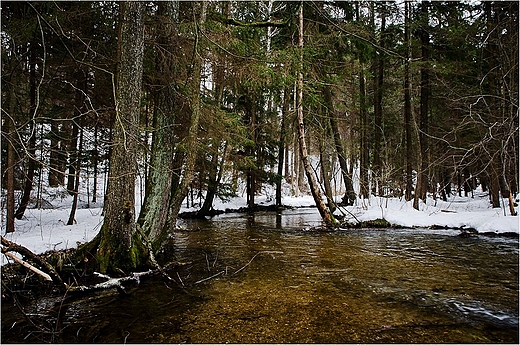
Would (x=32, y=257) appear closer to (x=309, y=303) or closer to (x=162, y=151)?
(x=162, y=151)

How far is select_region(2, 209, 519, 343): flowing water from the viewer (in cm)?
298

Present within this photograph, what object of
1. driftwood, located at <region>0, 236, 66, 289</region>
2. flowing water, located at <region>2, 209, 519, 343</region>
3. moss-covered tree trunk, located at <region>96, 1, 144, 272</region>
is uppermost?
moss-covered tree trunk, located at <region>96, 1, 144, 272</region>

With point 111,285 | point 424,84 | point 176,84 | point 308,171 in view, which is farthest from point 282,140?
point 111,285

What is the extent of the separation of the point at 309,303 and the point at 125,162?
347 centimetres

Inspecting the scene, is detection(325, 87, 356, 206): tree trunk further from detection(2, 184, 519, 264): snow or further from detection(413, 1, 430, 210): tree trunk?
detection(413, 1, 430, 210): tree trunk

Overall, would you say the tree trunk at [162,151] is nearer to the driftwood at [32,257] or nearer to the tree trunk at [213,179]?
the driftwood at [32,257]

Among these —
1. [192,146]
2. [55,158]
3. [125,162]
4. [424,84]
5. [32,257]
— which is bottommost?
[32,257]

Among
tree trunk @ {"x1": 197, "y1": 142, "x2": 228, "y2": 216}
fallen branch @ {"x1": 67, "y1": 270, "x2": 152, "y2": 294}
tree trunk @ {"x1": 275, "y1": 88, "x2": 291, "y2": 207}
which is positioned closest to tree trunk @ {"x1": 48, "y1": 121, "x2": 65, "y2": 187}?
fallen branch @ {"x1": 67, "y1": 270, "x2": 152, "y2": 294}

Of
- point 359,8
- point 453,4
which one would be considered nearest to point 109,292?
point 453,4

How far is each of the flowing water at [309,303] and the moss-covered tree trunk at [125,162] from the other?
613mm

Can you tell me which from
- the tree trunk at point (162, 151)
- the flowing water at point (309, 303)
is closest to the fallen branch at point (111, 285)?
the flowing water at point (309, 303)

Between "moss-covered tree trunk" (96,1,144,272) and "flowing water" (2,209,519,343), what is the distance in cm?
61

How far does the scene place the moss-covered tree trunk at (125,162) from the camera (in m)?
4.85

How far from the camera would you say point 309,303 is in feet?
12.2
